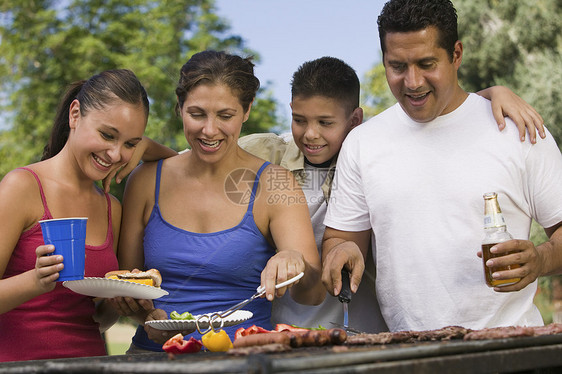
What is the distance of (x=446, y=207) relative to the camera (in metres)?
3.23

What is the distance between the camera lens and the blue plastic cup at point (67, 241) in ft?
8.38

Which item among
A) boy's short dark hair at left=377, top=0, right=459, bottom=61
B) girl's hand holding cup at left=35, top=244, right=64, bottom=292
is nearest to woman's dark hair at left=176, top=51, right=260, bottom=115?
boy's short dark hair at left=377, top=0, right=459, bottom=61

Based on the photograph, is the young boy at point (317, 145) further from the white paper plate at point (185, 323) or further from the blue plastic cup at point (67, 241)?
the blue plastic cup at point (67, 241)

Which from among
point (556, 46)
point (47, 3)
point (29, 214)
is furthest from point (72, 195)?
point (47, 3)

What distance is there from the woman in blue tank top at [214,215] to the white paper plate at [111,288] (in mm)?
260

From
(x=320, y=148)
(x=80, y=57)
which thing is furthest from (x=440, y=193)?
(x=80, y=57)

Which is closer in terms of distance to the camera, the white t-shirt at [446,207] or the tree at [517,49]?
the white t-shirt at [446,207]

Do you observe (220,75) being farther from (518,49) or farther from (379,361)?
Result: (518,49)

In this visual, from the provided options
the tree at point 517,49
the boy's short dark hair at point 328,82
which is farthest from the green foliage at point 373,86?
the boy's short dark hair at point 328,82

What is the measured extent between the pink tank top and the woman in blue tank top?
9.5 inches

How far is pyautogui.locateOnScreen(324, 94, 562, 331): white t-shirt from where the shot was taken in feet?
10.4

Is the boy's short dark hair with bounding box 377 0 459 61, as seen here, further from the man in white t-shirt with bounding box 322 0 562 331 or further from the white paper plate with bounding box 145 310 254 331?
Answer: the white paper plate with bounding box 145 310 254 331

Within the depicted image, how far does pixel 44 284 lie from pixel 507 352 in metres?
1.73

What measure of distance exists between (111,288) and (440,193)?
1641 millimetres
